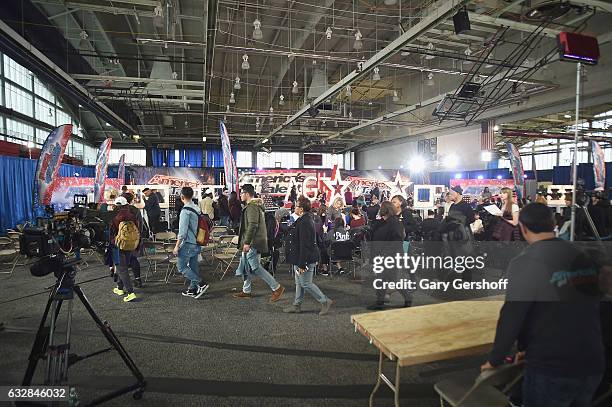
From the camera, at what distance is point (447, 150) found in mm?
16984

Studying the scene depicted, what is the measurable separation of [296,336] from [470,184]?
37.8 feet

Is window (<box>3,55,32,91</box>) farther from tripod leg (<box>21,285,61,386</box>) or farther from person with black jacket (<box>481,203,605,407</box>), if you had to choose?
person with black jacket (<box>481,203,605,407</box>)

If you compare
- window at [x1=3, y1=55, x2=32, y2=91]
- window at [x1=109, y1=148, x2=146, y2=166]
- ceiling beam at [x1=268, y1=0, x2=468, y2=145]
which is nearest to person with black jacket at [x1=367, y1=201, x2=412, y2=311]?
ceiling beam at [x1=268, y1=0, x2=468, y2=145]

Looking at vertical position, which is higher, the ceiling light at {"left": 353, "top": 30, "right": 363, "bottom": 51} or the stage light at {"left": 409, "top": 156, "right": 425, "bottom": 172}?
the ceiling light at {"left": 353, "top": 30, "right": 363, "bottom": 51}

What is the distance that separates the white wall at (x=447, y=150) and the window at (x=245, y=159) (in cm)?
934

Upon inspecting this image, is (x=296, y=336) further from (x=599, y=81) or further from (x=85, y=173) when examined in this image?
(x=85, y=173)

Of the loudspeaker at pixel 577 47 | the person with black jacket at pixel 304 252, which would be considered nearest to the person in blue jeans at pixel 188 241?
the person with black jacket at pixel 304 252

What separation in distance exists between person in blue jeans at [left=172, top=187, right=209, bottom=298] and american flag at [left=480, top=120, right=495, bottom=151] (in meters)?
13.7

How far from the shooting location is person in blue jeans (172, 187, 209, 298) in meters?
4.51

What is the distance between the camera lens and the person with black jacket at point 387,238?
14.0ft

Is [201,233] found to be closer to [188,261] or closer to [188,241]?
[188,241]

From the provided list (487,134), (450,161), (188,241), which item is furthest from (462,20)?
(450,161)

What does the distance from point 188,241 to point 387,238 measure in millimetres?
2697

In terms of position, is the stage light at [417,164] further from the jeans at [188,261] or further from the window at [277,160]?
the jeans at [188,261]
